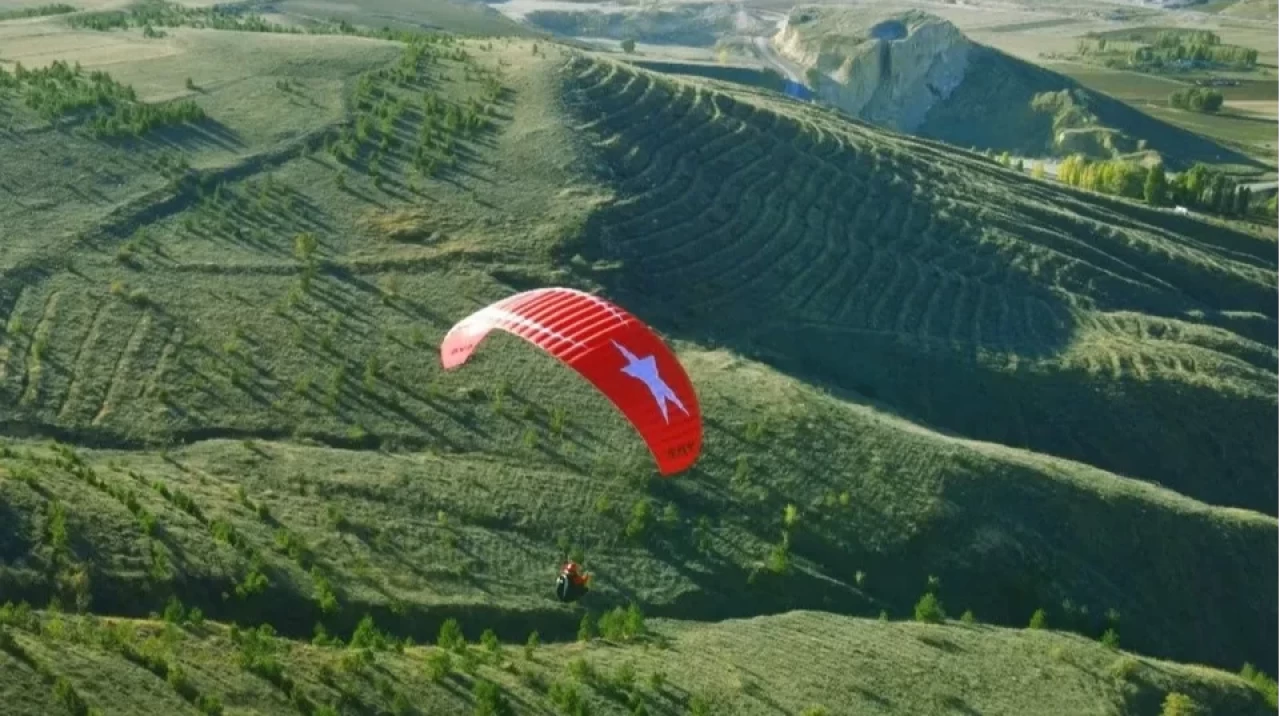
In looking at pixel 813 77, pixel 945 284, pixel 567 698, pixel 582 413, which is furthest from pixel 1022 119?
pixel 567 698

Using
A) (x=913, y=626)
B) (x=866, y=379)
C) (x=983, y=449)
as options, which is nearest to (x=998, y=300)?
(x=866, y=379)

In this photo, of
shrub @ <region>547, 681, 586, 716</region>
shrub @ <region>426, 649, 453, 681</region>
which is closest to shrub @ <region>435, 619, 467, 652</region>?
shrub @ <region>426, 649, 453, 681</region>

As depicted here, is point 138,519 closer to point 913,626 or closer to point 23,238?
point 913,626

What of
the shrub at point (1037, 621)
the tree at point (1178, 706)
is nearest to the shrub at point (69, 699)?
the tree at point (1178, 706)

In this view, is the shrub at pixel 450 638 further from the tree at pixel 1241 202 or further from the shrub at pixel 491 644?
the tree at pixel 1241 202

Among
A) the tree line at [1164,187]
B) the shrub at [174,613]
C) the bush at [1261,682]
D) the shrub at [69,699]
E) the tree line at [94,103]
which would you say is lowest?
the bush at [1261,682]
